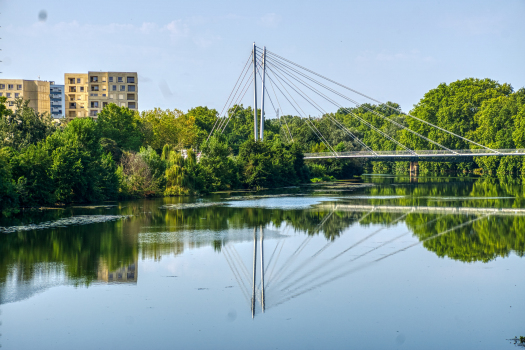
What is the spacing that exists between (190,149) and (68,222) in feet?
57.6

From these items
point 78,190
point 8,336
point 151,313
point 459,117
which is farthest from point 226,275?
point 459,117

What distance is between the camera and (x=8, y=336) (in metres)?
7.91

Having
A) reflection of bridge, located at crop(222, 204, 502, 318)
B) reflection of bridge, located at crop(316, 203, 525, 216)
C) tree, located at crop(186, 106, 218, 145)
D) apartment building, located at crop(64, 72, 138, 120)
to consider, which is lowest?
reflection of bridge, located at crop(222, 204, 502, 318)

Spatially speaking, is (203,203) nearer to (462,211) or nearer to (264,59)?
(462,211)

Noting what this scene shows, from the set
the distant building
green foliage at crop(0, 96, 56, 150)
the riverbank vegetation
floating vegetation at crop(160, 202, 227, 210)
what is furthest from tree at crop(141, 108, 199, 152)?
the distant building

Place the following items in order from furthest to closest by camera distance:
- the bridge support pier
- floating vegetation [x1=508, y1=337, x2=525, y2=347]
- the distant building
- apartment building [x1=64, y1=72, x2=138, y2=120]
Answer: the distant building, the bridge support pier, apartment building [x1=64, y1=72, x2=138, y2=120], floating vegetation [x1=508, y1=337, x2=525, y2=347]

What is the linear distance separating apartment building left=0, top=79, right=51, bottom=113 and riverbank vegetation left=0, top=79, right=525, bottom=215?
77.7 ft

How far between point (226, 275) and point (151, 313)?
2.81 metres

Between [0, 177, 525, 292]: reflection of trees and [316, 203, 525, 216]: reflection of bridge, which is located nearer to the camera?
[0, 177, 525, 292]: reflection of trees

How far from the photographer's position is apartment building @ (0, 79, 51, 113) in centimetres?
7925

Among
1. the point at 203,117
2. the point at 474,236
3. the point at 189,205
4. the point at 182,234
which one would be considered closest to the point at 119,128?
the point at 189,205

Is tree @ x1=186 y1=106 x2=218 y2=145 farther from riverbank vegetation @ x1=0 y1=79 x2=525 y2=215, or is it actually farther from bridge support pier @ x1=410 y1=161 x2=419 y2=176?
bridge support pier @ x1=410 y1=161 x2=419 y2=176

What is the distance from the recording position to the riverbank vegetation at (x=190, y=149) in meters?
25.1

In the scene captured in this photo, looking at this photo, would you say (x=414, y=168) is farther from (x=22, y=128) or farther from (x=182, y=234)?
(x=182, y=234)
